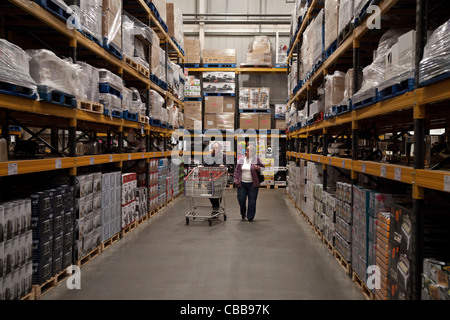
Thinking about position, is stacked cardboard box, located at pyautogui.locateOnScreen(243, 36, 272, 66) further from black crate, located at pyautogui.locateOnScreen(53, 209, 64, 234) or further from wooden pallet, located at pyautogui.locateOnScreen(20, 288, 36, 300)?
wooden pallet, located at pyautogui.locateOnScreen(20, 288, 36, 300)

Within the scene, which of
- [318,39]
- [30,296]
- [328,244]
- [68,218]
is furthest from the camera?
[318,39]

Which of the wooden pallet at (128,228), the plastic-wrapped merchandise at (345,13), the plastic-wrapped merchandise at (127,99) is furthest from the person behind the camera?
the wooden pallet at (128,228)

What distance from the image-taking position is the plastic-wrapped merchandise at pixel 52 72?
3.73 m

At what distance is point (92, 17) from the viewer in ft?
16.3

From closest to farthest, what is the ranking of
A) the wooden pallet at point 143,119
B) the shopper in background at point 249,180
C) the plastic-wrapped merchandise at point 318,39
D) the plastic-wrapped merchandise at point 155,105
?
1. the plastic-wrapped merchandise at point 318,39
2. the wooden pallet at point 143,119
3. the shopper in background at point 249,180
4. the plastic-wrapped merchandise at point 155,105

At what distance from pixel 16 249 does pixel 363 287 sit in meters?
3.70

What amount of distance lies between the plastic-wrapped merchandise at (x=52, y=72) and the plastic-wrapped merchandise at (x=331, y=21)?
384 centimetres

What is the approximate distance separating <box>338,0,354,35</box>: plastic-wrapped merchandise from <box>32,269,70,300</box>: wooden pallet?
4894mm

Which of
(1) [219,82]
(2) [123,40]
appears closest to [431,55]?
(2) [123,40]

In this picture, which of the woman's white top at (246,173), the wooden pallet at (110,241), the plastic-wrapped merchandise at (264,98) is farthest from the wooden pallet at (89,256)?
the plastic-wrapped merchandise at (264,98)

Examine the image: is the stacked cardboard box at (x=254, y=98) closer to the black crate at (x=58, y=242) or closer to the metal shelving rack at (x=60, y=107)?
the metal shelving rack at (x=60, y=107)

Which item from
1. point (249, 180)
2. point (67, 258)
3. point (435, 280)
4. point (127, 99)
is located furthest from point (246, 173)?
point (435, 280)

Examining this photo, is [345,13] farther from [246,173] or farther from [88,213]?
[88,213]

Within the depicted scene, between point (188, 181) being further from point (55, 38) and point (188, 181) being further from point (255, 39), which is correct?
point (255, 39)
